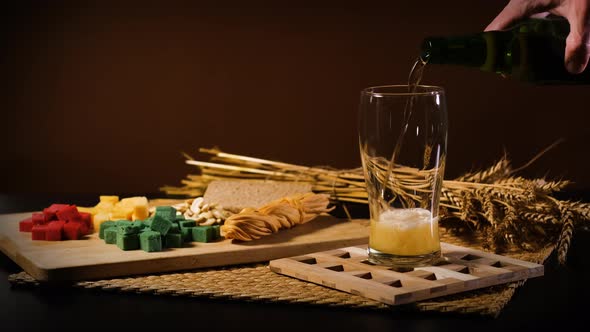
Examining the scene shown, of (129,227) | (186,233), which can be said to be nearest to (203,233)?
(186,233)

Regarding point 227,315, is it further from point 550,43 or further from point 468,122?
point 468,122

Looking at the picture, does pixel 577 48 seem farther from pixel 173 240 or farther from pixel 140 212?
pixel 140 212

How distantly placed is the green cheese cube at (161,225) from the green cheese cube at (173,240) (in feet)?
0.04

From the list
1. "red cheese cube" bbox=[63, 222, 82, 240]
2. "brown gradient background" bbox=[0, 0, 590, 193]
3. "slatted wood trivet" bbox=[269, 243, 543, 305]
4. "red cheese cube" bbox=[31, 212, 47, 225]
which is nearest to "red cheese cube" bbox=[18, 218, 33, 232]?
"red cheese cube" bbox=[31, 212, 47, 225]

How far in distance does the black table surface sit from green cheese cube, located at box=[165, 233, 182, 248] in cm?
24

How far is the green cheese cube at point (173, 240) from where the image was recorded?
6.04 ft

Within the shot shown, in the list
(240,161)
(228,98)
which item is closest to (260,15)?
(228,98)

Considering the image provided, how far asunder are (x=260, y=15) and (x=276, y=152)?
0.50 m

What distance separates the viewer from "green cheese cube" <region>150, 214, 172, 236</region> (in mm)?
1839

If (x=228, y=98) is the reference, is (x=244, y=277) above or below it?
below

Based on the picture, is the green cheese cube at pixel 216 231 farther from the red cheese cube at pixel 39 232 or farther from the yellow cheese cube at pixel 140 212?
the red cheese cube at pixel 39 232

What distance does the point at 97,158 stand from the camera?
3406mm

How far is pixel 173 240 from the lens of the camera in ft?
6.05

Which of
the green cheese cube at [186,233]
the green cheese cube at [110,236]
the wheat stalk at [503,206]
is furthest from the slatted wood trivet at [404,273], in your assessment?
the green cheese cube at [110,236]
